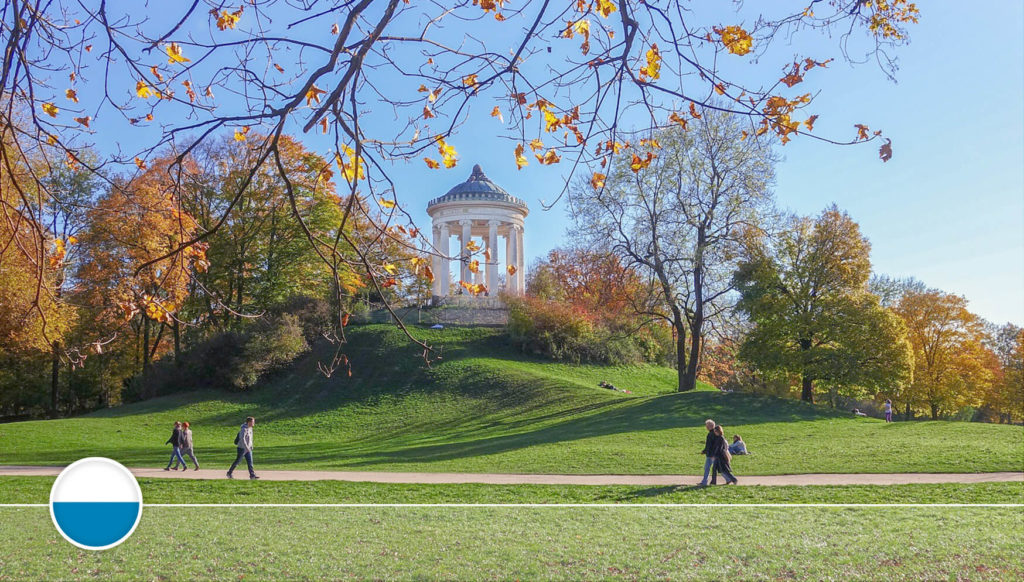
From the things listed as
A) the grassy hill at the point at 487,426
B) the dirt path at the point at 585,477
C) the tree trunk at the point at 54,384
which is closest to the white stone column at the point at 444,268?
the grassy hill at the point at 487,426

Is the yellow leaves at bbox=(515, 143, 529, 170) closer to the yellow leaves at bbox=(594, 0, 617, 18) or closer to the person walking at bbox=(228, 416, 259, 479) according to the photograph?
the yellow leaves at bbox=(594, 0, 617, 18)

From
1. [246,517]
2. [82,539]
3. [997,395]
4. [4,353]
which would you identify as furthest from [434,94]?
[997,395]

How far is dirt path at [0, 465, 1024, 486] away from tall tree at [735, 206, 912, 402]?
11.1 m

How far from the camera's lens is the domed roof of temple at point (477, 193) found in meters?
48.7

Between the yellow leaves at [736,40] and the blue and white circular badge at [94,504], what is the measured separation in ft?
14.2

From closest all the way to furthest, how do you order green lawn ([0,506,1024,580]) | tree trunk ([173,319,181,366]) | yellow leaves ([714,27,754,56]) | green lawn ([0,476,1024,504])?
yellow leaves ([714,27,754,56]) → green lawn ([0,506,1024,580]) → green lawn ([0,476,1024,504]) → tree trunk ([173,319,181,366])

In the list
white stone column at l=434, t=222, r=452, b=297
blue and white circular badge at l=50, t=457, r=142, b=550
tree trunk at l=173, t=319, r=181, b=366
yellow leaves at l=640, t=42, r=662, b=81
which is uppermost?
white stone column at l=434, t=222, r=452, b=297

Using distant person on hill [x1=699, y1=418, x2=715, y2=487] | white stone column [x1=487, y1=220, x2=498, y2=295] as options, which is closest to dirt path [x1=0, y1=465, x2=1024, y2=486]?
distant person on hill [x1=699, y1=418, x2=715, y2=487]

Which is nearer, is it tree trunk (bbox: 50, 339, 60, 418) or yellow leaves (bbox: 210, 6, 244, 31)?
yellow leaves (bbox: 210, 6, 244, 31)

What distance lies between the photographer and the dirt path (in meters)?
14.5

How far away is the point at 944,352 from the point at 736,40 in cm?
4001

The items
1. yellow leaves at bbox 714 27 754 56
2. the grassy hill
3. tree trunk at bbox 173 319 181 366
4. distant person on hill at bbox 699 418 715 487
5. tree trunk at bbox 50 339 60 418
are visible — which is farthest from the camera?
tree trunk at bbox 173 319 181 366

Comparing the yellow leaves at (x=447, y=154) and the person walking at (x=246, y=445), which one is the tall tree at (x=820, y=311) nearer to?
the person walking at (x=246, y=445)

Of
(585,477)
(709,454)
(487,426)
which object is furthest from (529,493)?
(487,426)
